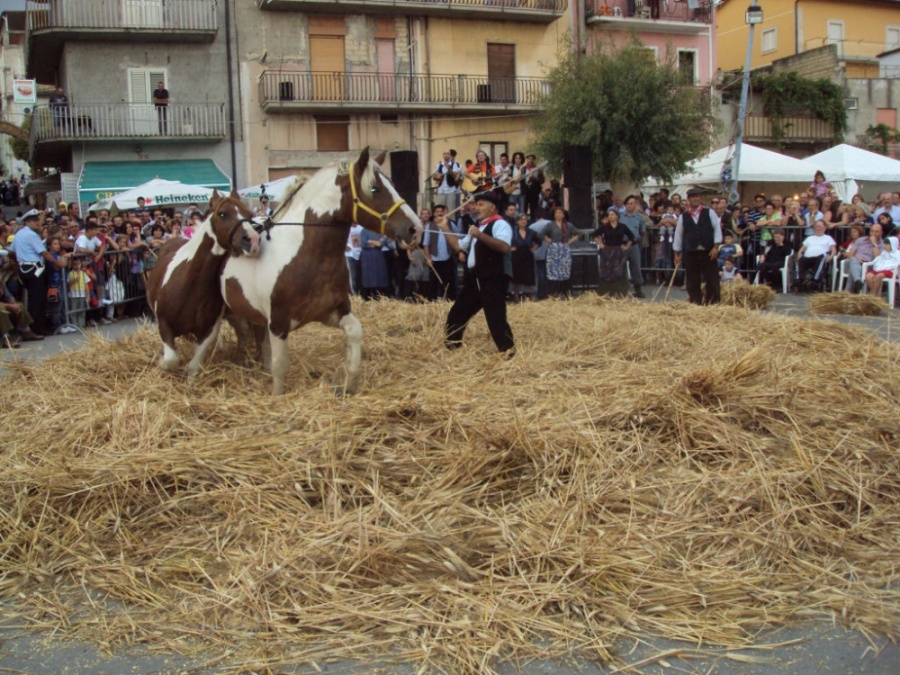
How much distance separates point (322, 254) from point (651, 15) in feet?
101

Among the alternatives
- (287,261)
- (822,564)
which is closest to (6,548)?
(287,261)

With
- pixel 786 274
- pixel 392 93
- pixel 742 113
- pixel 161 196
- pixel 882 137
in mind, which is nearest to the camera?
pixel 786 274

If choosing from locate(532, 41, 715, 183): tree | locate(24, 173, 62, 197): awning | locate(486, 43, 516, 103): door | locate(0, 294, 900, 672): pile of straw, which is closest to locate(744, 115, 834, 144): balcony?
locate(486, 43, 516, 103): door

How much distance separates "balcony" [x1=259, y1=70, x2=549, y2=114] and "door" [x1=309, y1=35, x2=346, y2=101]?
33 mm

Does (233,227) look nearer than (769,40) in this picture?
Yes

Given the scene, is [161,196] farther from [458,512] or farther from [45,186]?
[458,512]

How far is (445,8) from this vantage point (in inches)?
1202

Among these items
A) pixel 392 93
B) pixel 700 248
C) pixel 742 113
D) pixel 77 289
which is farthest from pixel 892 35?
pixel 77 289

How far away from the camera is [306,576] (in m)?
3.96

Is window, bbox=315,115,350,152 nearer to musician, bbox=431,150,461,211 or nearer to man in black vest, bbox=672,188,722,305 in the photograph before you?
musician, bbox=431,150,461,211

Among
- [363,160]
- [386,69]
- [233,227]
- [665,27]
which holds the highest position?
[665,27]

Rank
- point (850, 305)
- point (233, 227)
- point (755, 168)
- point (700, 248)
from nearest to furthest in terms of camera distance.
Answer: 1. point (233, 227)
2. point (700, 248)
3. point (850, 305)
4. point (755, 168)

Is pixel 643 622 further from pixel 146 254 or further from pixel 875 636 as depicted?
pixel 146 254

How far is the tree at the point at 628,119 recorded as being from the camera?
24406mm
